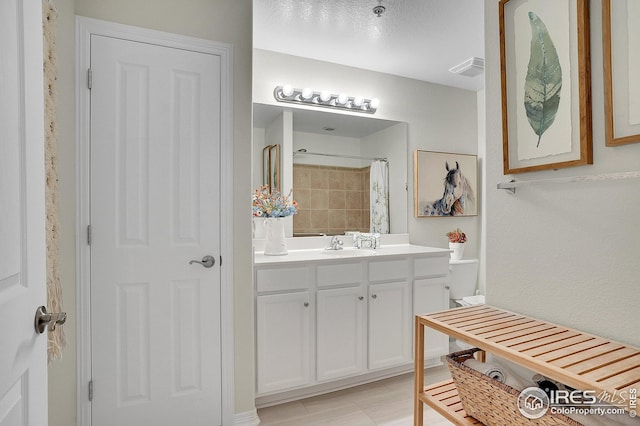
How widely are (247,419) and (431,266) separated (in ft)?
5.24

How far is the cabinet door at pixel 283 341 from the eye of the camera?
2068mm

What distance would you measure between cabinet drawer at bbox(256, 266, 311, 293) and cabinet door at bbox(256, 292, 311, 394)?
5 centimetres

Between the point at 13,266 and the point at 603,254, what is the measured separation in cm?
160

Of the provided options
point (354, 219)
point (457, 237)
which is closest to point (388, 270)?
point (354, 219)

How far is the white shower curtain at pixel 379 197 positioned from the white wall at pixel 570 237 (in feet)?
5.23

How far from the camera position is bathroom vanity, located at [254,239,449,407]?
2098mm

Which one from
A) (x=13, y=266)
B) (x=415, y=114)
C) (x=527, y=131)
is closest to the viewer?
(x=13, y=266)

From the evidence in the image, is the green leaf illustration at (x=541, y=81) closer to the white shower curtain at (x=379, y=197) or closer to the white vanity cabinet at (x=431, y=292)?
the white vanity cabinet at (x=431, y=292)

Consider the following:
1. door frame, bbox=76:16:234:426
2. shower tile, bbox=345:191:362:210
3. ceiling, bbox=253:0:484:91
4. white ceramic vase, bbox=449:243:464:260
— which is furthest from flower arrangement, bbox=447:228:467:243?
door frame, bbox=76:16:234:426

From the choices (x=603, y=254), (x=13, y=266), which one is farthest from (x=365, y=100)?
(x=13, y=266)

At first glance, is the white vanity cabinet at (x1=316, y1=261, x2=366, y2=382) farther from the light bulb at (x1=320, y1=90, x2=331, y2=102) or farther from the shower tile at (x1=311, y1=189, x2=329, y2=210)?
the light bulb at (x1=320, y1=90, x2=331, y2=102)

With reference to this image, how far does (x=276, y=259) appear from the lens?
88.0 inches

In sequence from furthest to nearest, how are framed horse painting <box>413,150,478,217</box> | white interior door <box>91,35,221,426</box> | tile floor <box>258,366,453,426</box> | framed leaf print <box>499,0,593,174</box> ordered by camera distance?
framed horse painting <box>413,150,478,217</box>, tile floor <box>258,366,453,426</box>, white interior door <box>91,35,221,426</box>, framed leaf print <box>499,0,593,174</box>

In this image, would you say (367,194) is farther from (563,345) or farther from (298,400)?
(563,345)
